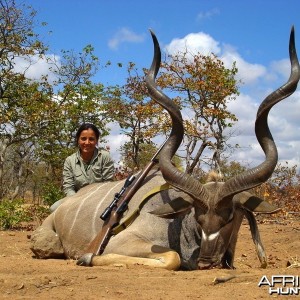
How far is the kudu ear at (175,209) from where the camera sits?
414 cm

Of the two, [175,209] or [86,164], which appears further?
[86,164]

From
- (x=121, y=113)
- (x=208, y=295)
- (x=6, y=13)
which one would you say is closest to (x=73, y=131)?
(x=121, y=113)

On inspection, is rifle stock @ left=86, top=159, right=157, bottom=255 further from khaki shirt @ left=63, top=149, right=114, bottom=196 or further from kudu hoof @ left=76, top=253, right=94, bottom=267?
khaki shirt @ left=63, top=149, right=114, bottom=196

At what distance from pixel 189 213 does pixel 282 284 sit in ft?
5.19

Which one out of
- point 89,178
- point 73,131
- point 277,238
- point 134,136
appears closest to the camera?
point 89,178

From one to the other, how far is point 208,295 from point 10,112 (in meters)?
9.05

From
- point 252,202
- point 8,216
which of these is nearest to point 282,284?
point 252,202

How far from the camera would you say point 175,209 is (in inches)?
163

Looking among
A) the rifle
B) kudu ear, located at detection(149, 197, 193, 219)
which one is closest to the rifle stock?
the rifle

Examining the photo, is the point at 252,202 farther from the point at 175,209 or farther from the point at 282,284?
the point at 282,284

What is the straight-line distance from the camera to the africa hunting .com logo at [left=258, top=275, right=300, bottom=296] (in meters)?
2.73

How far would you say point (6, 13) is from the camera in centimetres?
1151

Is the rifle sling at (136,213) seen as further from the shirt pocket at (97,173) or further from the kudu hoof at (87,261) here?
the shirt pocket at (97,173)

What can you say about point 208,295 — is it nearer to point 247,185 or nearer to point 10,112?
point 247,185
